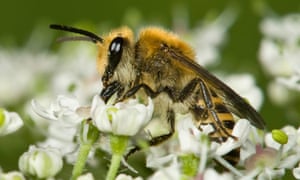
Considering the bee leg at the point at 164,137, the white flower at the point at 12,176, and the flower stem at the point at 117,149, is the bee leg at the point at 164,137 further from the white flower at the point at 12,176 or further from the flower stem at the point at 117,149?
the white flower at the point at 12,176

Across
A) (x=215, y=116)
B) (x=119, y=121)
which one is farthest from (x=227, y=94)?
(x=119, y=121)

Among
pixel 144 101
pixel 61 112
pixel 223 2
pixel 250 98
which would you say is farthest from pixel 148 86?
pixel 223 2

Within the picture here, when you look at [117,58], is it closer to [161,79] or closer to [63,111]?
[161,79]

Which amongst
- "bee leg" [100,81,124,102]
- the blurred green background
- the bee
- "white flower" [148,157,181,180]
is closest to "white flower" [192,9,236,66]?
the blurred green background

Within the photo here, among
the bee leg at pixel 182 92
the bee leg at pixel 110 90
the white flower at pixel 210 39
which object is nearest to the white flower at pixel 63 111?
the bee leg at pixel 110 90

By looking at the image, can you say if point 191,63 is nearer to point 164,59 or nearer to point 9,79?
point 164,59

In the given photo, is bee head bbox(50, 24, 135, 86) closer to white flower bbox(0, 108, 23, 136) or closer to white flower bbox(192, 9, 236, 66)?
white flower bbox(0, 108, 23, 136)
